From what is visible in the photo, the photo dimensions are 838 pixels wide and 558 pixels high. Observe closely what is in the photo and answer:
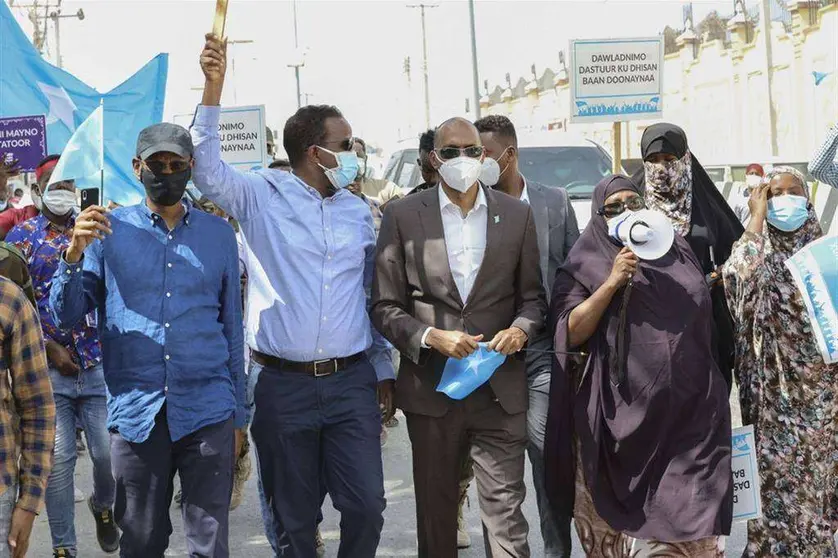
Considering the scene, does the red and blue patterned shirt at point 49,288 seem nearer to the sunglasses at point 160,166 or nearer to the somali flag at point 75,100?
the sunglasses at point 160,166

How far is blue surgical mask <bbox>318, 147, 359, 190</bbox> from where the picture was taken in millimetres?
5199

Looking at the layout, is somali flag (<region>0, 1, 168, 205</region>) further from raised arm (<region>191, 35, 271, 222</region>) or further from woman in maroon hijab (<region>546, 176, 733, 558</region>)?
woman in maroon hijab (<region>546, 176, 733, 558</region>)

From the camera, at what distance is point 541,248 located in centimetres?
602

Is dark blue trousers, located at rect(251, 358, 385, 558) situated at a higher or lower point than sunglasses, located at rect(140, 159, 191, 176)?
lower

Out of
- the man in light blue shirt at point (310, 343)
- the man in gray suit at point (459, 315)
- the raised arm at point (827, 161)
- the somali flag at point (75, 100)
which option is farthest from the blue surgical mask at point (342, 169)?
the somali flag at point (75, 100)

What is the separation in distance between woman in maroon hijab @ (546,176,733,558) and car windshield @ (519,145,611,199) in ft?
26.3

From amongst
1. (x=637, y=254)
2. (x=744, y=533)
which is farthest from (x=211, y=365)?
(x=744, y=533)

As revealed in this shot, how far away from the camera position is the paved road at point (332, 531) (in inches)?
255

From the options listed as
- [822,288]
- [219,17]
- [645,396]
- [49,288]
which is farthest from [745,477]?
[49,288]

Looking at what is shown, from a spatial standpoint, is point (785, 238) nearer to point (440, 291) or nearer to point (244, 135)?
point (440, 291)

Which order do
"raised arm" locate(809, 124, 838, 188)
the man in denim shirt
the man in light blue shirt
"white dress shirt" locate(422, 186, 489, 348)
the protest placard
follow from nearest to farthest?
1. the man in denim shirt
2. the man in light blue shirt
3. "white dress shirt" locate(422, 186, 489, 348)
4. "raised arm" locate(809, 124, 838, 188)
5. the protest placard

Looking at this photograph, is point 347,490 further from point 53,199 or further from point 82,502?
point 82,502

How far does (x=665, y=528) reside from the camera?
4773mm

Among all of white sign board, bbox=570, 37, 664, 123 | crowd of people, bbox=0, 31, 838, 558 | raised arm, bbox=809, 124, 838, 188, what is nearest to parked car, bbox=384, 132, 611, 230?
white sign board, bbox=570, 37, 664, 123
